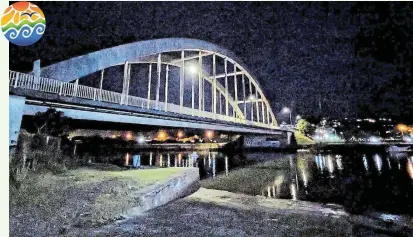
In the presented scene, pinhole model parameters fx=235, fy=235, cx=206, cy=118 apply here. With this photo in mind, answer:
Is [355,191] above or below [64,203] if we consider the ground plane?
below

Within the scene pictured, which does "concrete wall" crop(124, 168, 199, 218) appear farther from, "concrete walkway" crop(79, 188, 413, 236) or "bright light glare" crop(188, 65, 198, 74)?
"bright light glare" crop(188, 65, 198, 74)

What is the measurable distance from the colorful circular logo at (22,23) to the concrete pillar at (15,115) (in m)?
3.46

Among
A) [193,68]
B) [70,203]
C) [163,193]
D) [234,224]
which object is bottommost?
[234,224]

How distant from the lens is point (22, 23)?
516 cm

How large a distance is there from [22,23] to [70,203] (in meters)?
4.06

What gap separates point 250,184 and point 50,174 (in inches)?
395

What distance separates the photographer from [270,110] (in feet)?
174

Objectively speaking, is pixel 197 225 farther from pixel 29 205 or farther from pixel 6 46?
pixel 6 46

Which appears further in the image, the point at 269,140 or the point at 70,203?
the point at 269,140

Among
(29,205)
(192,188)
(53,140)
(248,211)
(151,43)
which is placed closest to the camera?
(29,205)

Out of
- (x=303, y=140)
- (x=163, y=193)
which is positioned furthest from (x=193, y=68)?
(x=303, y=140)

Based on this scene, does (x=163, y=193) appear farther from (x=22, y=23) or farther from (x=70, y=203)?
(x=22, y=23)

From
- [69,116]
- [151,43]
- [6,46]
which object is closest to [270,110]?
[151,43]

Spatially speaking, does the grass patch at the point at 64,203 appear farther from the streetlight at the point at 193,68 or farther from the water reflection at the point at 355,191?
the streetlight at the point at 193,68
